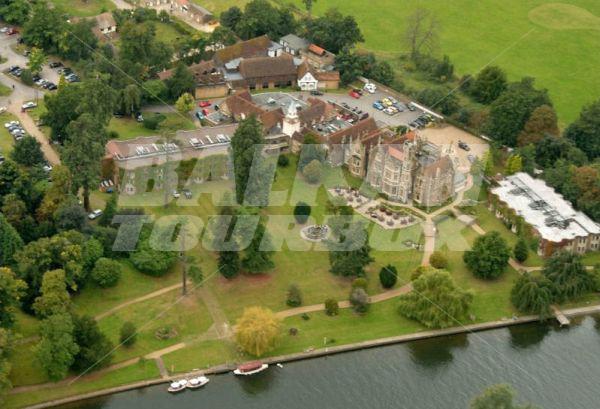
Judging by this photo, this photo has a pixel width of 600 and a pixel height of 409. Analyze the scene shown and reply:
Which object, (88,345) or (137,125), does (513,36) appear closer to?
(137,125)

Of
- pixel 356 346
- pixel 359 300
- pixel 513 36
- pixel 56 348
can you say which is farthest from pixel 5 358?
pixel 513 36

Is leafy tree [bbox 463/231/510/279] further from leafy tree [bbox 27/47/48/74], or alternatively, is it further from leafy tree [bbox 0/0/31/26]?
leafy tree [bbox 0/0/31/26]

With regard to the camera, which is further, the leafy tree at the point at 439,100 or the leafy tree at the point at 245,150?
the leafy tree at the point at 439,100

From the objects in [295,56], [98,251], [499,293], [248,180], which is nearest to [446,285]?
[499,293]

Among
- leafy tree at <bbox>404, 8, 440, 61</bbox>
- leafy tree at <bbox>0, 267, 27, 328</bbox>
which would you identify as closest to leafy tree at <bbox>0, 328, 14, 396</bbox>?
leafy tree at <bbox>0, 267, 27, 328</bbox>

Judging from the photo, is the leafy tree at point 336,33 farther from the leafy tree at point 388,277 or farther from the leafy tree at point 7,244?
the leafy tree at point 7,244

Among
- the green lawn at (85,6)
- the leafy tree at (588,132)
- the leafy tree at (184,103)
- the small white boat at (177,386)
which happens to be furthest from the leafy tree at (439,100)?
the small white boat at (177,386)
